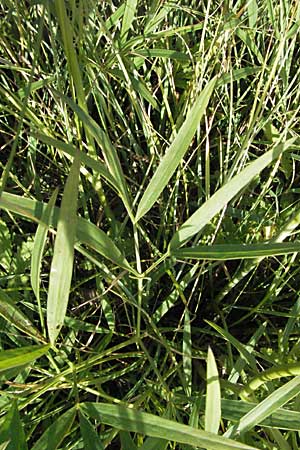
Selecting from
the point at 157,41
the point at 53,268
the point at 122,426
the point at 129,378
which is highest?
the point at 157,41

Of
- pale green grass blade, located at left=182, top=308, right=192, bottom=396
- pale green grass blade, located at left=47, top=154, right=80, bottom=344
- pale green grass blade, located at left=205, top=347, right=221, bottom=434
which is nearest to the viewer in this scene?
pale green grass blade, located at left=47, top=154, right=80, bottom=344

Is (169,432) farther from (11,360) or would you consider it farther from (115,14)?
(115,14)

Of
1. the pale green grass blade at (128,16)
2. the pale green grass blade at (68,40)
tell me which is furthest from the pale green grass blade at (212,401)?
the pale green grass blade at (128,16)

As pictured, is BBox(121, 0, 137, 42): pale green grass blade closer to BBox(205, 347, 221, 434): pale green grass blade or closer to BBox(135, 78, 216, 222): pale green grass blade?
BBox(135, 78, 216, 222): pale green grass blade

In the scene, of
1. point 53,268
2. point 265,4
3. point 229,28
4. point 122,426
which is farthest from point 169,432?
point 265,4

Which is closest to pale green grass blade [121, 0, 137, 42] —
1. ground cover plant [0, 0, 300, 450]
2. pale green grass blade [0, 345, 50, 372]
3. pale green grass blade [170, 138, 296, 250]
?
ground cover plant [0, 0, 300, 450]

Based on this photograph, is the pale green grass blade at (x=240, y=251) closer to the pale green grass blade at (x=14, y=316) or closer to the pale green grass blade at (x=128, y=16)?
the pale green grass blade at (x=14, y=316)

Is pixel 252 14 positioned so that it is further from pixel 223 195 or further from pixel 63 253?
pixel 63 253
